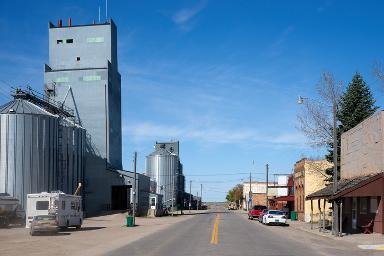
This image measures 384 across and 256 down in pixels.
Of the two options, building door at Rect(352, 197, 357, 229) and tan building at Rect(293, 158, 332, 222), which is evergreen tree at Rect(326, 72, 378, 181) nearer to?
tan building at Rect(293, 158, 332, 222)

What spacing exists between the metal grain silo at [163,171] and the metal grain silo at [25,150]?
5861 cm

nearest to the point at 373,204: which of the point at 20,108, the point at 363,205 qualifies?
the point at 363,205

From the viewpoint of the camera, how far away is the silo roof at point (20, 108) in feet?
178

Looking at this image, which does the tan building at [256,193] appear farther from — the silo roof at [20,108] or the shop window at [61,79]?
the silo roof at [20,108]

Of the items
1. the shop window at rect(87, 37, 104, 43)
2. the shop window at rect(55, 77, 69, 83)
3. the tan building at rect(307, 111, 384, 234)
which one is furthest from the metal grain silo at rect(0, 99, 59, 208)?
the tan building at rect(307, 111, 384, 234)

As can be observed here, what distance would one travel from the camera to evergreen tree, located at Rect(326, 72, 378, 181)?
4888 centimetres

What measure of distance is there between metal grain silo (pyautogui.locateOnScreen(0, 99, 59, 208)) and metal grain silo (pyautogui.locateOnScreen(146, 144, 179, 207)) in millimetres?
58608

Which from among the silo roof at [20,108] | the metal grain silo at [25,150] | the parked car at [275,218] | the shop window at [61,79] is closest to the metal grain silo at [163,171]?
the shop window at [61,79]

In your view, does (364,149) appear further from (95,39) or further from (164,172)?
(164,172)

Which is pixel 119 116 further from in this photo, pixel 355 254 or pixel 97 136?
pixel 355 254

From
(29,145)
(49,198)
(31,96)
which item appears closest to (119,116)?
(31,96)

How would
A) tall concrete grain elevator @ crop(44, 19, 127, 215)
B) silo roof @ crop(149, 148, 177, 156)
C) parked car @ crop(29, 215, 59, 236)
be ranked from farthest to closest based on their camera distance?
silo roof @ crop(149, 148, 177, 156), tall concrete grain elevator @ crop(44, 19, 127, 215), parked car @ crop(29, 215, 59, 236)

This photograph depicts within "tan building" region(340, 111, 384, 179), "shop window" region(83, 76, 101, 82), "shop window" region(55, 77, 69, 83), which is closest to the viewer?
"tan building" region(340, 111, 384, 179)

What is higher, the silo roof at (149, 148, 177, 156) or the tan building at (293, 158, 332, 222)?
the silo roof at (149, 148, 177, 156)
